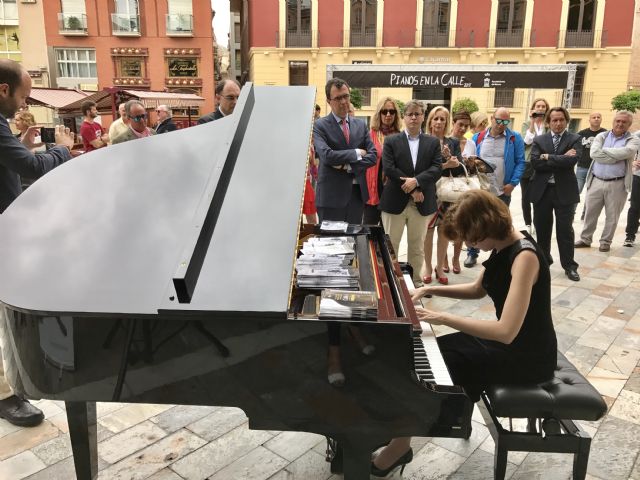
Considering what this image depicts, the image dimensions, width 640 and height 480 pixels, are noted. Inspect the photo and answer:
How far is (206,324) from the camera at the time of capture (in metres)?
1.49

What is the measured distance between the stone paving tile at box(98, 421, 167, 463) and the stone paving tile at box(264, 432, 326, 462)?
61cm

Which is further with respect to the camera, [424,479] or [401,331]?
[424,479]

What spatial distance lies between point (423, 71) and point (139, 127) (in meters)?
6.09

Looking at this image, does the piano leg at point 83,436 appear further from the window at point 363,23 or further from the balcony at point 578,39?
the balcony at point 578,39

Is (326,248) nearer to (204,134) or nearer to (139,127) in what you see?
(204,134)

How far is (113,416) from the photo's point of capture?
2756 millimetres

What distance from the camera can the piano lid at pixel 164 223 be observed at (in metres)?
1.56

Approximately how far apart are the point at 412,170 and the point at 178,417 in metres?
2.76

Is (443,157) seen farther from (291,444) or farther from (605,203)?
(291,444)

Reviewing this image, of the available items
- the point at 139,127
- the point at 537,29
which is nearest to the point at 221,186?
the point at 139,127

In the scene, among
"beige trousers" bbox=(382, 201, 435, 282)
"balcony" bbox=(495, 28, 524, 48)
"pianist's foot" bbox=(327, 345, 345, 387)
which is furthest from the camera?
"balcony" bbox=(495, 28, 524, 48)

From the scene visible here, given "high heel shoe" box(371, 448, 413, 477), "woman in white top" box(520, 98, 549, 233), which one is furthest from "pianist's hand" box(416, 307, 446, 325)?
"woman in white top" box(520, 98, 549, 233)

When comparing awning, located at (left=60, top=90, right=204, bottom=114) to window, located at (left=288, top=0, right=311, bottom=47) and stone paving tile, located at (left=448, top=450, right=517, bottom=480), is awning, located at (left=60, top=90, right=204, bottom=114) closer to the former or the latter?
window, located at (left=288, top=0, right=311, bottom=47)

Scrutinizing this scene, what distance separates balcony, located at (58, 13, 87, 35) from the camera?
81.4ft
